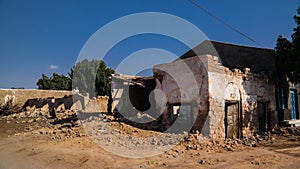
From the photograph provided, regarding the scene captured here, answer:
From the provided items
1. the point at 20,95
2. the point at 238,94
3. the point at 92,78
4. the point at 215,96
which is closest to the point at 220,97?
the point at 215,96

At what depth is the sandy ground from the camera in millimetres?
6609

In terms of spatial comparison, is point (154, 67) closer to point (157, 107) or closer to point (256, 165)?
point (157, 107)

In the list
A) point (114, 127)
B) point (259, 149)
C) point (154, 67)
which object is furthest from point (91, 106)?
point (259, 149)

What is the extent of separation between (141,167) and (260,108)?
855cm

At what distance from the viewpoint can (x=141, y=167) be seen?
6.33m

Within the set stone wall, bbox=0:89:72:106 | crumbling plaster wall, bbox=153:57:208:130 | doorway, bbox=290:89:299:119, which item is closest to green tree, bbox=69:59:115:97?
stone wall, bbox=0:89:72:106

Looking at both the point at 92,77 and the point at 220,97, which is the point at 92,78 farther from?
the point at 220,97

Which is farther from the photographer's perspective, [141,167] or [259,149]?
[259,149]

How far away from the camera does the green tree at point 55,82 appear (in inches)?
1656

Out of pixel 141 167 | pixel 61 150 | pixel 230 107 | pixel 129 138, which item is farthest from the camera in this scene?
pixel 230 107

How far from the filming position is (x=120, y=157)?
24.0 feet

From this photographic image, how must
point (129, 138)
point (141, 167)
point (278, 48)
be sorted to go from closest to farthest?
point (141, 167) < point (129, 138) < point (278, 48)

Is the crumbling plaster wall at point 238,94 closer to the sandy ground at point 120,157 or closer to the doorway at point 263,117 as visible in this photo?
the doorway at point 263,117

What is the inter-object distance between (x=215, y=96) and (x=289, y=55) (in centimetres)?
546
